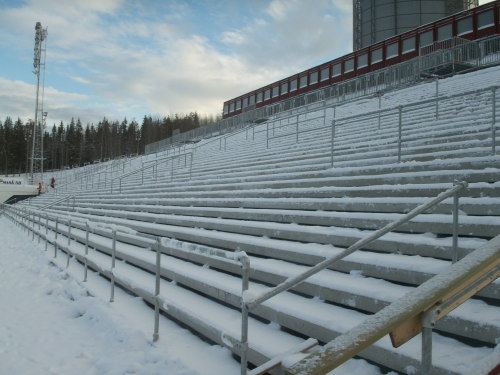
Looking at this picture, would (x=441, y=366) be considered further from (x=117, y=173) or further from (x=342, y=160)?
(x=117, y=173)

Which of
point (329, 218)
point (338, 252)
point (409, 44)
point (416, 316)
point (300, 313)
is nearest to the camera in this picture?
point (416, 316)

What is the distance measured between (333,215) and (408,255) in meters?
1.74

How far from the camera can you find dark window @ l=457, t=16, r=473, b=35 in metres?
26.8

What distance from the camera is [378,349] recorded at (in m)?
3.30

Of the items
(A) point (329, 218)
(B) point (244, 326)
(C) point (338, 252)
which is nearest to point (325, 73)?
(A) point (329, 218)

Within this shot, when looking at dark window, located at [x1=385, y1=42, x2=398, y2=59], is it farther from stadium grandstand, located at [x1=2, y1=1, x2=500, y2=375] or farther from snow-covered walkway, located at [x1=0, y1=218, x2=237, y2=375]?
snow-covered walkway, located at [x1=0, y1=218, x2=237, y2=375]

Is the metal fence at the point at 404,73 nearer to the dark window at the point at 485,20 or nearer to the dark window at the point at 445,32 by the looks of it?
the dark window at the point at 485,20

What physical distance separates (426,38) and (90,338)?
30269mm

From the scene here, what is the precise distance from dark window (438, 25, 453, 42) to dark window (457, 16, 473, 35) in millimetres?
520

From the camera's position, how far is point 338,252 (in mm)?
4434

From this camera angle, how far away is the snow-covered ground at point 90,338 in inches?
164

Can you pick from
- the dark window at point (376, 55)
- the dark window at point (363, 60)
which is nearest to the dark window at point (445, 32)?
the dark window at point (376, 55)

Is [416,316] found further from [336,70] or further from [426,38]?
[336,70]

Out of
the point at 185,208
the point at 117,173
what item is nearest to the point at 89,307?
the point at 185,208
